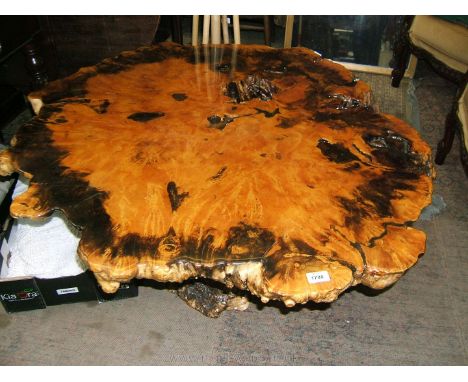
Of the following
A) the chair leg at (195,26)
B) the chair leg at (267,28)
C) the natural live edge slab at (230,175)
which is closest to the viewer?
the natural live edge slab at (230,175)

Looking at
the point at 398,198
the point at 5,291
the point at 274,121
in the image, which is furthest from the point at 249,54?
the point at 5,291

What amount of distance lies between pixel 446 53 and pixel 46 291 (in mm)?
2585

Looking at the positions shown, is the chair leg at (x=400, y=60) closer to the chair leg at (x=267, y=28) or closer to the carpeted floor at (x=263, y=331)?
the chair leg at (x=267, y=28)

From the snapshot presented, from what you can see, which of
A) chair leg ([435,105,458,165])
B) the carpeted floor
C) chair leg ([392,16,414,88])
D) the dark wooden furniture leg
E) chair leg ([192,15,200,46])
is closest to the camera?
the carpeted floor

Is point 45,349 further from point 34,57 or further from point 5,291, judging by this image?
point 34,57

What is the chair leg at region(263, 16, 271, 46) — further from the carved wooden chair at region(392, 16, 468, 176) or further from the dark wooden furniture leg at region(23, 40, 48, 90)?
the dark wooden furniture leg at region(23, 40, 48, 90)

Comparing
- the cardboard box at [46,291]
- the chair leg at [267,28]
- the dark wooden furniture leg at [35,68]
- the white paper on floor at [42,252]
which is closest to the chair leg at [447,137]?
the chair leg at [267,28]

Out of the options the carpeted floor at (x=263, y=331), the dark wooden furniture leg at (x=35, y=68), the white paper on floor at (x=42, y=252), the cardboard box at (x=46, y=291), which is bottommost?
the carpeted floor at (x=263, y=331)

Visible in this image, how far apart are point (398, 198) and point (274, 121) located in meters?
0.54

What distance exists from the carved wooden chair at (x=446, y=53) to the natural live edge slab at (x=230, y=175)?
0.81 m

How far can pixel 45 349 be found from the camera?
144 centimetres

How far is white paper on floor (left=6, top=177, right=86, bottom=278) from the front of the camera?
1.49 metres

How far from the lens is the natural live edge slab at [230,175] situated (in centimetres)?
100

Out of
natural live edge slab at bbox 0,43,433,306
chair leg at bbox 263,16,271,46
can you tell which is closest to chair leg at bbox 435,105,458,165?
natural live edge slab at bbox 0,43,433,306
